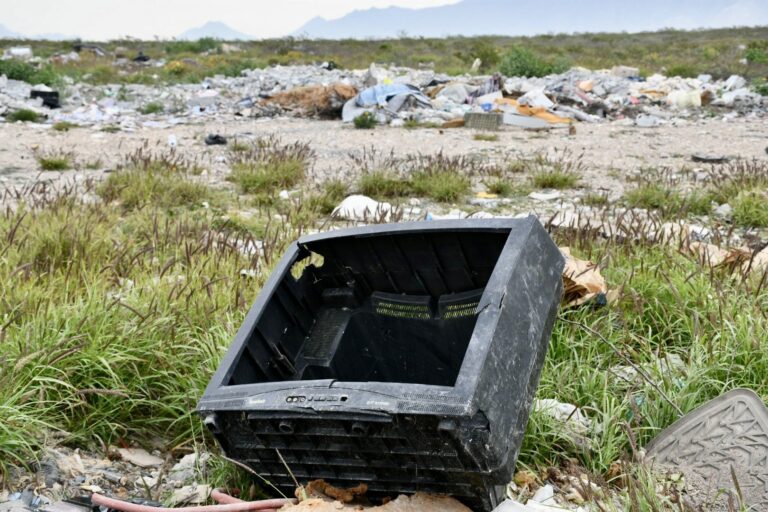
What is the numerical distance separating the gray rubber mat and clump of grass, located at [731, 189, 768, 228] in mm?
3573

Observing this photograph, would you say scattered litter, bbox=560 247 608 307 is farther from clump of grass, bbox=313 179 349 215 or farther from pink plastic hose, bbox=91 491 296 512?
clump of grass, bbox=313 179 349 215

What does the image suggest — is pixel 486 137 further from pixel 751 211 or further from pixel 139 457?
pixel 139 457

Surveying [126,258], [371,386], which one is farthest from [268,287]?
[126,258]

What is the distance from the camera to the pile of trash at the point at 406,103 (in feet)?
41.8

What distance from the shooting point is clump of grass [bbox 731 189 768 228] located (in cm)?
537

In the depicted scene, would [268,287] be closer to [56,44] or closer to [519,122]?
[519,122]

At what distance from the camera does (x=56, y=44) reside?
36625 millimetres

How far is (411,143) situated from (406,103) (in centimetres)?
356

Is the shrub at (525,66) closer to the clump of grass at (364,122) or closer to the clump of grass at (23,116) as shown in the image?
the clump of grass at (364,122)

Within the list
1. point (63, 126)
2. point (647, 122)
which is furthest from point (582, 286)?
point (647, 122)

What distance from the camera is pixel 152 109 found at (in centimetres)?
1404

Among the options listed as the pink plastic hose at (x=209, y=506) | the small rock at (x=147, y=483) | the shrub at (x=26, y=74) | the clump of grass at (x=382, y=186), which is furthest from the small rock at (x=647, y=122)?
the shrub at (x=26, y=74)

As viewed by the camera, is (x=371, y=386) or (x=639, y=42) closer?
(x=371, y=386)

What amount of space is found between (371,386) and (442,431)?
205mm
